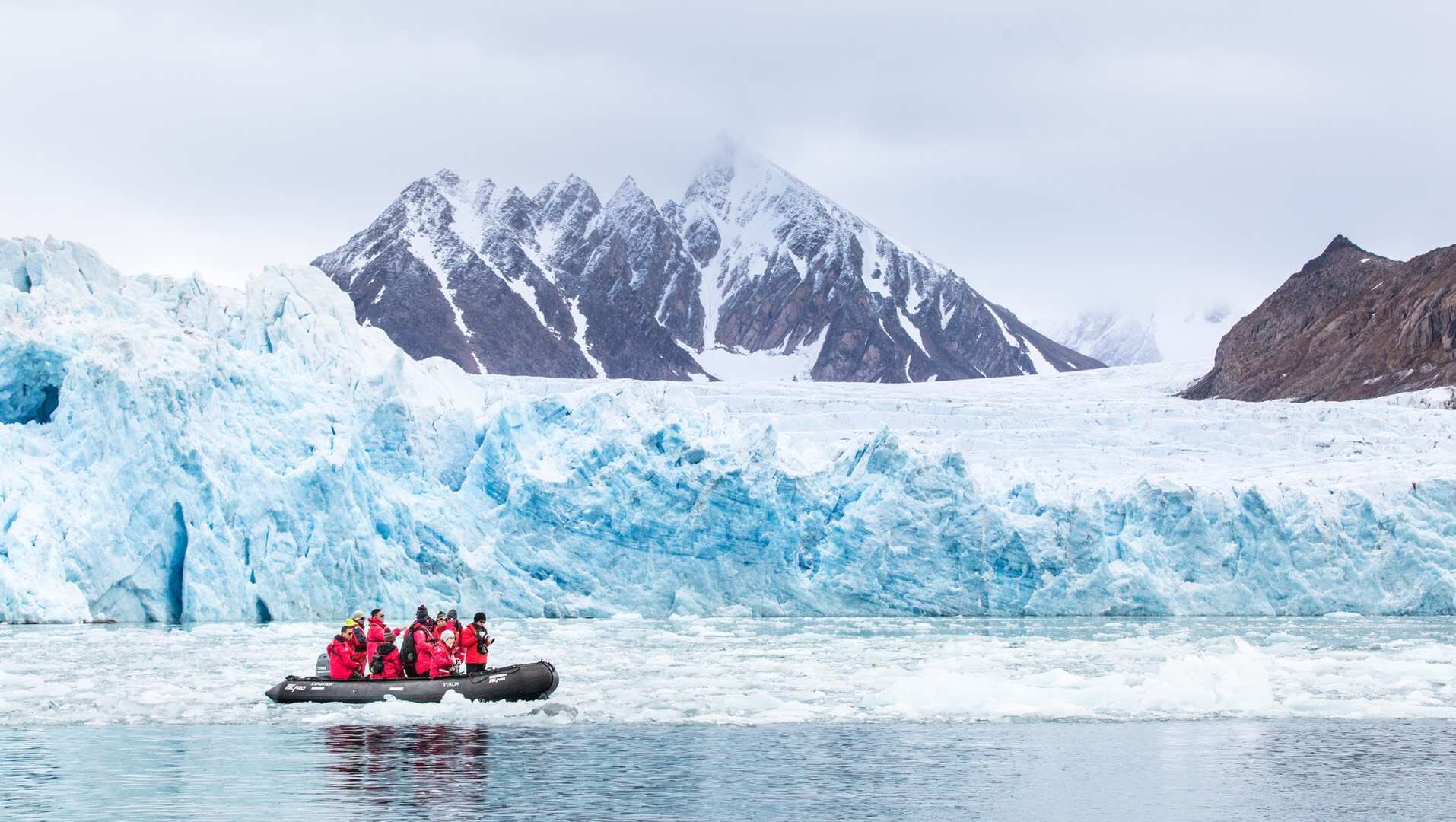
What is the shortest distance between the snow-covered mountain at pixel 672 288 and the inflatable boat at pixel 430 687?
4188 inches

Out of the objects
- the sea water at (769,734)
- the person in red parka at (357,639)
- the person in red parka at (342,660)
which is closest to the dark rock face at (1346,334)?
the sea water at (769,734)

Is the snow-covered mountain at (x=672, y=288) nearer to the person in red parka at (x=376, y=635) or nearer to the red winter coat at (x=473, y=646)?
the person in red parka at (x=376, y=635)

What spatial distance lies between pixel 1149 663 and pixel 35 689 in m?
14.6

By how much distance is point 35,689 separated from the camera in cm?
1783

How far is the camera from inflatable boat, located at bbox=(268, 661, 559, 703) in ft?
57.8

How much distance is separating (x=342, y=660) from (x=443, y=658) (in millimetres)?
1177

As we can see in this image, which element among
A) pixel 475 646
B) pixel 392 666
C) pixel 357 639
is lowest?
pixel 392 666

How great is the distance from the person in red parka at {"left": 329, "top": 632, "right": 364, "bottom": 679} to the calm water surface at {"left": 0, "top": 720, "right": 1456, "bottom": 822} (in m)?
1.86

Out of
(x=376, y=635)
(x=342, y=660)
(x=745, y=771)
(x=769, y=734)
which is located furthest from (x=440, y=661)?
(x=745, y=771)

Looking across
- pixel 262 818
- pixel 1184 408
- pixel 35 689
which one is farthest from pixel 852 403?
pixel 262 818

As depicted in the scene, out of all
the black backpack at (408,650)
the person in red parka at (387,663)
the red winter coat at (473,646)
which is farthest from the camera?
the black backpack at (408,650)

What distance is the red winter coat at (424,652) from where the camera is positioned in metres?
18.1

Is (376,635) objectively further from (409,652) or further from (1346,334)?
(1346,334)

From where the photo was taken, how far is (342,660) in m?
18.1
